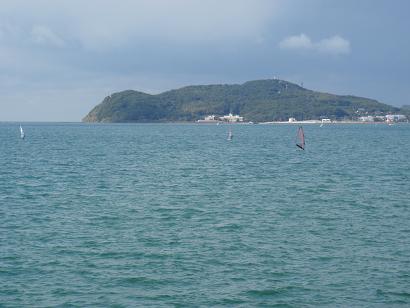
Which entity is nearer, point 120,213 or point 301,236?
point 301,236

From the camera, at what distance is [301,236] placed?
109 ft

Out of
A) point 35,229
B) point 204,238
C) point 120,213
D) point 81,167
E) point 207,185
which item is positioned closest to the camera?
point 204,238

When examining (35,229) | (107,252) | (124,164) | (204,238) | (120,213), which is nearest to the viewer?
(107,252)

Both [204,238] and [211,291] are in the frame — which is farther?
[204,238]

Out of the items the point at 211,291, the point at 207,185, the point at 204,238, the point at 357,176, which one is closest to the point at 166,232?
the point at 204,238

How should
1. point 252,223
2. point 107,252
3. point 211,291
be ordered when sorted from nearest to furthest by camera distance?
point 211,291
point 107,252
point 252,223

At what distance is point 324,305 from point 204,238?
446 inches

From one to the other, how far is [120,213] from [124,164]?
1740 inches

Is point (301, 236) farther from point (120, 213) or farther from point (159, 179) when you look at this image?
point (159, 179)

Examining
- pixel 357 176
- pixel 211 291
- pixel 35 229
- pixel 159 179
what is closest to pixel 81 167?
pixel 159 179

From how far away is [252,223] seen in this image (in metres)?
37.0

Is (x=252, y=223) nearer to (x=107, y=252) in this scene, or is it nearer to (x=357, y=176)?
(x=107, y=252)

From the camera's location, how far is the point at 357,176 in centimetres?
6562

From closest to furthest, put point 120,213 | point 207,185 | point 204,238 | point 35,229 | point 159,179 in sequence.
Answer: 1. point 204,238
2. point 35,229
3. point 120,213
4. point 207,185
5. point 159,179
